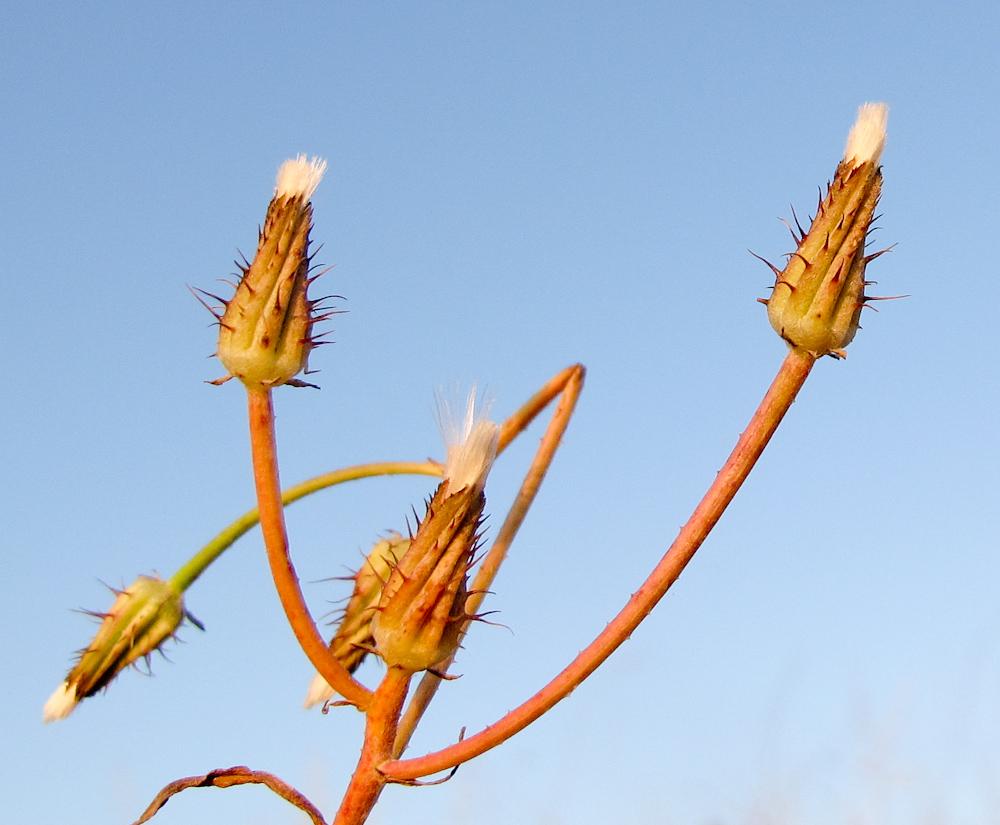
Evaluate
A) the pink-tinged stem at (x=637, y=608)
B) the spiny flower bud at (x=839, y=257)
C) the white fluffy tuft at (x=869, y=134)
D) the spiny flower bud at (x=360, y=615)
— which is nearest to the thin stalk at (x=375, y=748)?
the pink-tinged stem at (x=637, y=608)

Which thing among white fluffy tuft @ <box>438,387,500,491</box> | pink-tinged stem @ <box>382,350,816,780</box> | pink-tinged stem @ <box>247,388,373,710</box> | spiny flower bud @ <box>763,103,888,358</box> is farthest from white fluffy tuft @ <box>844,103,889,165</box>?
pink-tinged stem @ <box>247,388,373,710</box>

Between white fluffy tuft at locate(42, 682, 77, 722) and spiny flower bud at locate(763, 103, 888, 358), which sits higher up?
spiny flower bud at locate(763, 103, 888, 358)

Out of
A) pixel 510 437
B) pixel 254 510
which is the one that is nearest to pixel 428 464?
pixel 510 437

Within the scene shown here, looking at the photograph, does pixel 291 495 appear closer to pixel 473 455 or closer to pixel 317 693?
pixel 317 693

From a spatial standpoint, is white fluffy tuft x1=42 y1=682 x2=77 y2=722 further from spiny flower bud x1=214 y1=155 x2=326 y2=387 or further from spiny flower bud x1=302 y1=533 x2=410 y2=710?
spiny flower bud x1=214 y1=155 x2=326 y2=387

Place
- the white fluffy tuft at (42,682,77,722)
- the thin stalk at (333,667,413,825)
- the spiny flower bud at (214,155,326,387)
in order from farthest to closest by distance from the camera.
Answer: the white fluffy tuft at (42,682,77,722) < the spiny flower bud at (214,155,326,387) < the thin stalk at (333,667,413,825)

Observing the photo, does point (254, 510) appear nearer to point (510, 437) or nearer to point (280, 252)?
point (510, 437)

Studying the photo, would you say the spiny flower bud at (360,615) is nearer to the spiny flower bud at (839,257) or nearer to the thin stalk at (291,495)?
the thin stalk at (291,495)
